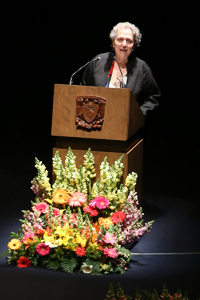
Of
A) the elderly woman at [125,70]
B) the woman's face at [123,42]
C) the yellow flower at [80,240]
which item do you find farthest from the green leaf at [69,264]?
the woman's face at [123,42]

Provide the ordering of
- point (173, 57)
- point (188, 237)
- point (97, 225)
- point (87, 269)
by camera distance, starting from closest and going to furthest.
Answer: point (87, 269) < point (97, 225) < point (188, 237) < point (173, 57)

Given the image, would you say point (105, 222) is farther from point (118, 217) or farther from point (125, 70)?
point (125, 70)

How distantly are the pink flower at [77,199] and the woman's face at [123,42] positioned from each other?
1248 mm

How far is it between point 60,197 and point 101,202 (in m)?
0.31

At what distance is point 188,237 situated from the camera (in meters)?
4.87

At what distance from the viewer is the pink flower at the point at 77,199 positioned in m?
4.46

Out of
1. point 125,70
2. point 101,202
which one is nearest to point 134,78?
point 125,70

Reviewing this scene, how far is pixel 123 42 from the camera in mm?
4969

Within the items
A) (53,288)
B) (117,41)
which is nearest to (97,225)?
(53,288)

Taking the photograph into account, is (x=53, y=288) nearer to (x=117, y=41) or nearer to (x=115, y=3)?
(x=117, y=41)

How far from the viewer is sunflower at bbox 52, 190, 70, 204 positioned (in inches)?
177

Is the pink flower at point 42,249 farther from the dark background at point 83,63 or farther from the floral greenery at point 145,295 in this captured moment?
the dark background at point 83,63

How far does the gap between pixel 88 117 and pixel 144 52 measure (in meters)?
3.77

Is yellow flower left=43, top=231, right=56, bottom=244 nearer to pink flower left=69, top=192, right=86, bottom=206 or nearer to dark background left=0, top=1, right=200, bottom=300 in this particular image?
pink flower left=69, top=192, right=86, bottom=206
